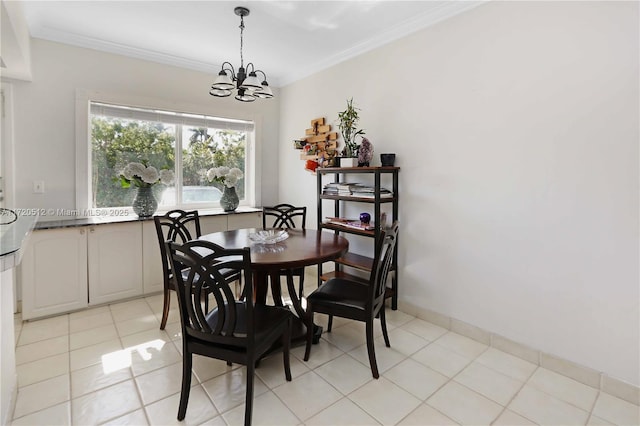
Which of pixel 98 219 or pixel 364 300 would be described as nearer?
pixel 364 300

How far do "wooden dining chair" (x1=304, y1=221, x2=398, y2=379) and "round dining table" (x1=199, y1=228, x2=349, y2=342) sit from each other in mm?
224

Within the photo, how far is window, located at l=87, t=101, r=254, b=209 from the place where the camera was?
10.6 feet

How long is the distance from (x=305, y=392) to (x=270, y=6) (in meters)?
2.61

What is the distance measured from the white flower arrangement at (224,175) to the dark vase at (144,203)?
621 mm

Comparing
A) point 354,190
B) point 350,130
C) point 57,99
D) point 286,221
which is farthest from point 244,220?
point 57,99

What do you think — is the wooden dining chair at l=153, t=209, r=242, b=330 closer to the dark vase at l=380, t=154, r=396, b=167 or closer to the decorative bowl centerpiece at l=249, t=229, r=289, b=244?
the decorative bowl centerpiece at l=249, t=229, r=289, b=244

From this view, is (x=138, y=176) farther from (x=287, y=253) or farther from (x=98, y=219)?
(x=287, y=253)

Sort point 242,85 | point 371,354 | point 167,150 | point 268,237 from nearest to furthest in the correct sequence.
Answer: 1. point 371,354
2. point 242,85
3. point 268,237
4. point 167,150

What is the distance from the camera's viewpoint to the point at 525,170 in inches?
84.6

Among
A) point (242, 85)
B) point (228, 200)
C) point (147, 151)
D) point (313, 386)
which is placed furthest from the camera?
point (228, 200)

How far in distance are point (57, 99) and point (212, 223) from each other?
68.9 inches

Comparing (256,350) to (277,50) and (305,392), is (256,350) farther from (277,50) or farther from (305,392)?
(277,50)

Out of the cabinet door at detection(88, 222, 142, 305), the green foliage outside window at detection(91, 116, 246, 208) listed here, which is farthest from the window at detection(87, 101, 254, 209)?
the cabinet door at detection(88, 222, 142, 305)

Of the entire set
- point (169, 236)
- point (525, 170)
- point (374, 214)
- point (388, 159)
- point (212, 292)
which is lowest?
point (212, 292)
